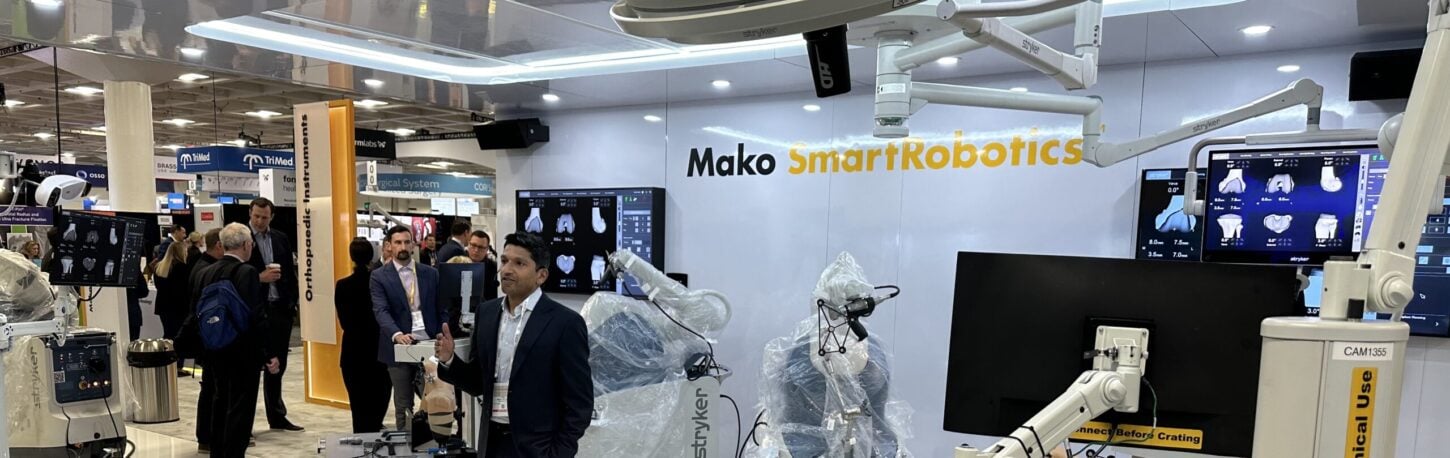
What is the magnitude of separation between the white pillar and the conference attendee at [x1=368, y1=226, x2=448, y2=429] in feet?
13.2

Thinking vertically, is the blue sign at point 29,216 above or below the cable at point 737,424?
above

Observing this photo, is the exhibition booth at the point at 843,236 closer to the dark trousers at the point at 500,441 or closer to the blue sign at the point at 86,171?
the dark trousers at the point at 500,441

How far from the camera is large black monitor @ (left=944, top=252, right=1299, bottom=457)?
1.51 meters

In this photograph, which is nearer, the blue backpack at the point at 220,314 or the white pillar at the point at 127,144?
the blue backpack at the point at 220,314

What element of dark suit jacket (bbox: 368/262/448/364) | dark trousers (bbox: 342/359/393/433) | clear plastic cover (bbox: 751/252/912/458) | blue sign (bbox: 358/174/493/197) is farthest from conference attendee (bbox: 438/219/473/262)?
blue sign (bbox: 358/174/493/197)

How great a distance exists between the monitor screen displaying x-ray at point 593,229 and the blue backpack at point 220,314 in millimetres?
2074

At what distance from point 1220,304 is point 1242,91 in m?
3.12

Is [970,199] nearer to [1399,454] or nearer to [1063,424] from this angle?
[1399,454]

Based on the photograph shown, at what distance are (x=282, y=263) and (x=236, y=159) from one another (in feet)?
11.3

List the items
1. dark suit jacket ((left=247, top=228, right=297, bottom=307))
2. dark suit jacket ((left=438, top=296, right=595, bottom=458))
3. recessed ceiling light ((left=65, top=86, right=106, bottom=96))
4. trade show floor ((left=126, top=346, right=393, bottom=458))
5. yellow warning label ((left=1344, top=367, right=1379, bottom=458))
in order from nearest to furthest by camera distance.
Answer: yellow warning label ((left=1344, top=367, right=1379, bottom=458)) < dark suit jacket ((left=438, top=296, right=595, bottom=458)) < trade show floor ((left=126, top=346, right=393, bottom=458)) < dark suit jacket ((left=247, top=228, right=297, bottom=307)) < recessed ceiling light ((left=65, top=86, right=106, bottom=96))

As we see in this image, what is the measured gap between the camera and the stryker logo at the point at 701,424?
409 centimetres

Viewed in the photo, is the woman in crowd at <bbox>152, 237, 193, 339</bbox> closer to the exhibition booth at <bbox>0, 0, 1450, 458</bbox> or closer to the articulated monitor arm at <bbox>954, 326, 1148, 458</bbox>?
the exhibition booth at <bbox>0, 0, 1450, 458</bbox>

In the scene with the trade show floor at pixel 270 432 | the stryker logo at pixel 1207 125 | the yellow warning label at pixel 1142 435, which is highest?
the stryker logo at pixel 1207 125

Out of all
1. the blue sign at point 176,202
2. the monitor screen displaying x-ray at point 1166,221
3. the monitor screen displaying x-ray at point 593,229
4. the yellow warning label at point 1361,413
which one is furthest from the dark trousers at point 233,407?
the blue sign at point 176,202
